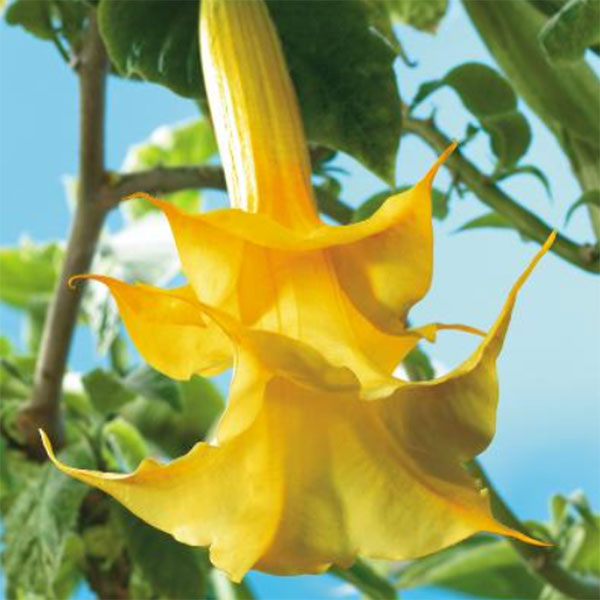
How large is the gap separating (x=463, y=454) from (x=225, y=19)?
0.75 feet

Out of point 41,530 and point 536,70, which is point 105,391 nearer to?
point 41,530

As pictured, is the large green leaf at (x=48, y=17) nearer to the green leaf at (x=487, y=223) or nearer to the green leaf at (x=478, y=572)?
the green leaf at (x=487, y=223)

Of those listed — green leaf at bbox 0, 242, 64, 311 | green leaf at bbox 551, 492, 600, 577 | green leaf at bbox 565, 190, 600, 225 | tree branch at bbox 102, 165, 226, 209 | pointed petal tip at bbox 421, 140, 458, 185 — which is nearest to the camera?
pointed petal tip at bbox 421, 140, 458, 185

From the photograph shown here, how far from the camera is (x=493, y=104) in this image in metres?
0.86

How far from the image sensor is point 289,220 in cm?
49

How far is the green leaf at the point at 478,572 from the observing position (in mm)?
1177

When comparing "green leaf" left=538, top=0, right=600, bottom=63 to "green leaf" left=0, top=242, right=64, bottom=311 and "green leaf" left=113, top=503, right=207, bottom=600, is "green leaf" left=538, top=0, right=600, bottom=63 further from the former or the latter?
"green leaf" left=0, top=242, right=64, bottom=311

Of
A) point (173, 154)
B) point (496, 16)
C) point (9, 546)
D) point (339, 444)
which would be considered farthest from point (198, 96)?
point (173, 154)

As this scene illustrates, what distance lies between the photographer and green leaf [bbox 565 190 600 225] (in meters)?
0.76

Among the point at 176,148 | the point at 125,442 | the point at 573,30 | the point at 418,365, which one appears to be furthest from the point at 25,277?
the point at 573,30

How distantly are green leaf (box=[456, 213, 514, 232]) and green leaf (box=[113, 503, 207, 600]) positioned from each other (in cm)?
34

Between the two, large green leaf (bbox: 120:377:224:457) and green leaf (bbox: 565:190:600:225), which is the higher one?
green leaf (bbox: 565:190:600:225)

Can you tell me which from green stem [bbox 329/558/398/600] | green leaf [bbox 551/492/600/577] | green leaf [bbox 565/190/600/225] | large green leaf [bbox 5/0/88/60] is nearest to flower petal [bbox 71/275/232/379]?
green leaf [bbox 565/190/600/225]

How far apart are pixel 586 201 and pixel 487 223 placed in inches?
6.2
